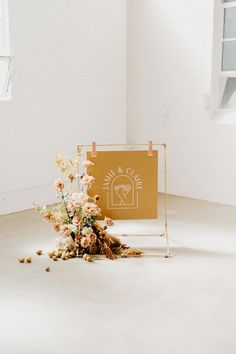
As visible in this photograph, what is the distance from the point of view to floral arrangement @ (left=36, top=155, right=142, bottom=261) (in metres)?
3.65

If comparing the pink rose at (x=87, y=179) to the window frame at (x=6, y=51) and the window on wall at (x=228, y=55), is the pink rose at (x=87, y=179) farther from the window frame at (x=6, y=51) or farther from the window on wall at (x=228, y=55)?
the window on wall at (x=228, y=55)

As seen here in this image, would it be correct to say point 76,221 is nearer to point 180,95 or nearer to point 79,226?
point 79,226

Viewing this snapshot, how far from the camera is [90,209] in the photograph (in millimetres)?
3590

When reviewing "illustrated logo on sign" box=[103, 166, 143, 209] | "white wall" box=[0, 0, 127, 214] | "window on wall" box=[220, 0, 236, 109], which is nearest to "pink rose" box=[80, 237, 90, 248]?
"illustrated logo on sign" box=[103, 166, 143, 209]

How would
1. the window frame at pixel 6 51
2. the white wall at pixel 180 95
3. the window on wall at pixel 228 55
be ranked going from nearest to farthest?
the window frame at pixel 6 51 → the window on wall at pixel 228 55 → the white wall at pixel 180 95

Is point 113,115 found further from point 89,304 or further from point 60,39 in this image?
point 89,304

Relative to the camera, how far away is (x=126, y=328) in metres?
2.56

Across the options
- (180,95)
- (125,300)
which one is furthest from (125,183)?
(180,95)

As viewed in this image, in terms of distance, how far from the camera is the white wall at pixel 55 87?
4965 millimetres

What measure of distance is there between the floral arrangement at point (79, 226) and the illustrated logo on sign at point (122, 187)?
0.12m

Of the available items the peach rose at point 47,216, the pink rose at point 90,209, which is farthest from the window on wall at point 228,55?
the peach rose at point 47,216

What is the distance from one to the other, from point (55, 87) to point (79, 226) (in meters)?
2.06

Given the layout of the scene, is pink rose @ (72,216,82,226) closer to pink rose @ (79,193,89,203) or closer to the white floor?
pink rose @ (79,193,89,203)

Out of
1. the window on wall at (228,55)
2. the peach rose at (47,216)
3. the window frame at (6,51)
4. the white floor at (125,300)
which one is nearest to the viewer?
the white floor at (125,300)
